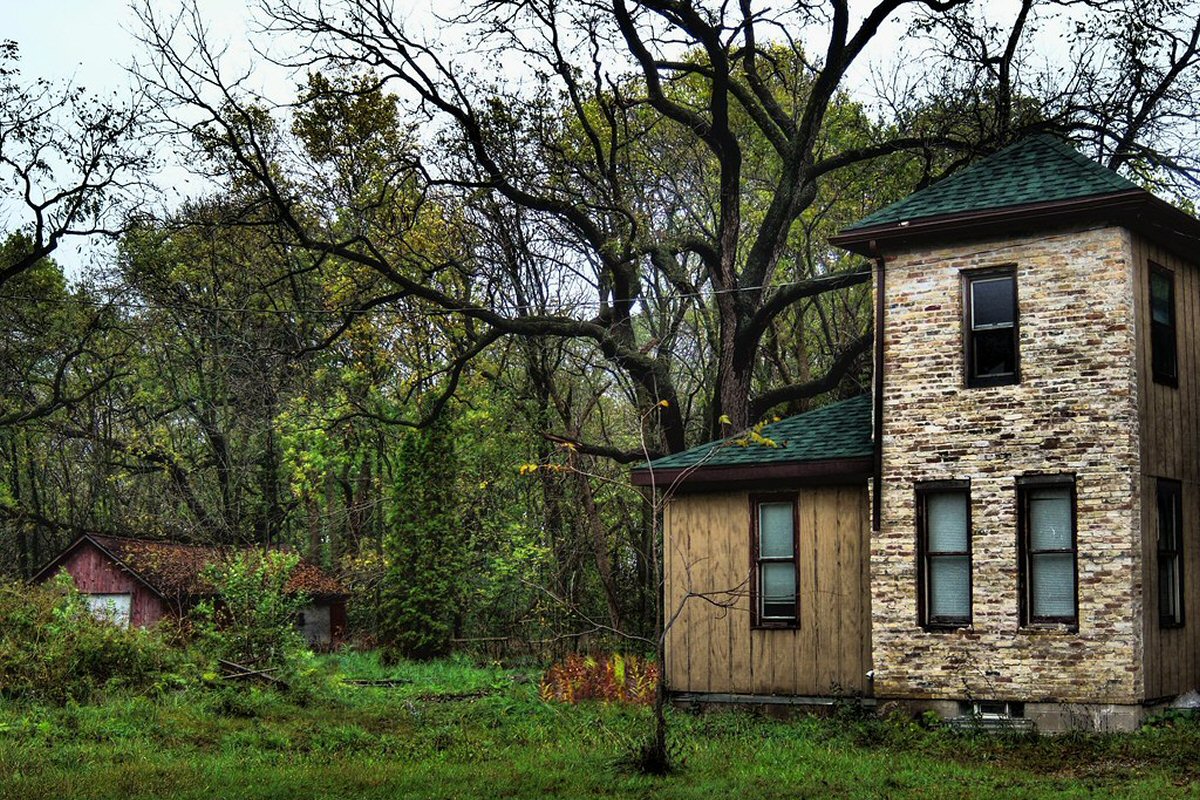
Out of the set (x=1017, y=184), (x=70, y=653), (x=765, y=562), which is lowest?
(x=70, y=653)

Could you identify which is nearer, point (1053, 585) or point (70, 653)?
point (1053, 585)

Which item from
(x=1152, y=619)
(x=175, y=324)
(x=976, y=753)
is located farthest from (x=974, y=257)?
(x=175, y=324)

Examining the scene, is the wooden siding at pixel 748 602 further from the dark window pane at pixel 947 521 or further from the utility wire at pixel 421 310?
the utility wire at pixel 421 310

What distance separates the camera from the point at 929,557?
1739cm

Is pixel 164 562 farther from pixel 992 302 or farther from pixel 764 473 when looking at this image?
pixel 992 302

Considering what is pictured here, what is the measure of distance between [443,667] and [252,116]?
1245 centimetres

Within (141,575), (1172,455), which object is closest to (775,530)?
(1172,455)

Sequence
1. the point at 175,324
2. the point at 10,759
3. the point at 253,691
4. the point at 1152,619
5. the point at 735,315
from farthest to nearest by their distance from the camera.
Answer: the point at 175,324
the point at 735,315
the point at 253,691
the point at 1152,619
the point at 10,759

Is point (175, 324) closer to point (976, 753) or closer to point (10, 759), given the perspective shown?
point (10, 759)

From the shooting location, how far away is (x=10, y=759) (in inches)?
555

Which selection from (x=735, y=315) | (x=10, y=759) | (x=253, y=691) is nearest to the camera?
(x=10, y=759)

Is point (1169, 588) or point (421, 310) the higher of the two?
point (421, 310)

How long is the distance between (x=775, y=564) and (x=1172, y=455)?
5.36m

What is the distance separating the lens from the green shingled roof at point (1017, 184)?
55.1 feet
